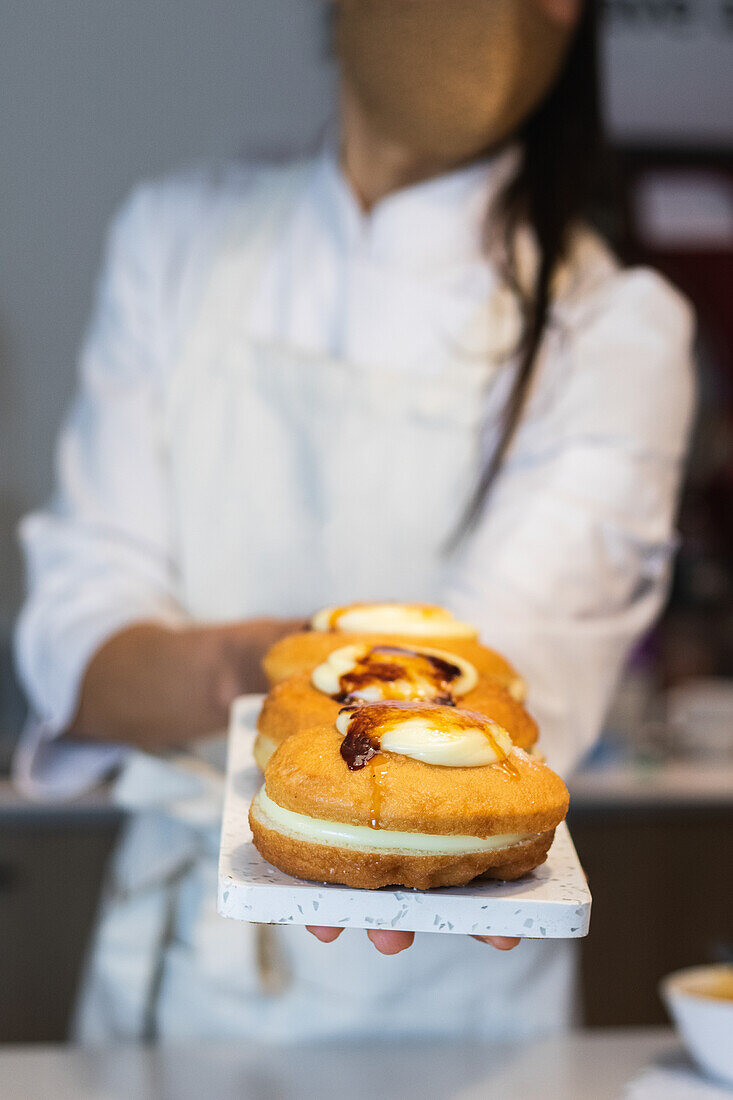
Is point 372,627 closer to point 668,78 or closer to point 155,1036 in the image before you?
point 155,1036

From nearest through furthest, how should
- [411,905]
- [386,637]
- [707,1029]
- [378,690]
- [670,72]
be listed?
[411,905] → [378,690] → [386,637] → [707,1029] → [670,72]

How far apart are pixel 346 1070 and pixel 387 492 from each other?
58 cm

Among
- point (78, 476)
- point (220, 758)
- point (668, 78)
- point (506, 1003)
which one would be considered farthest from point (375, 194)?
point (668, 78)

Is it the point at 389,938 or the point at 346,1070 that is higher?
the point at 389,938

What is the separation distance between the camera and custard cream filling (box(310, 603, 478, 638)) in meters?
0.85

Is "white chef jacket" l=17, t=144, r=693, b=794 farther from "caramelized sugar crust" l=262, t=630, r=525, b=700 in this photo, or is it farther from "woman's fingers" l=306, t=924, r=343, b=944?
"woman's fingers" l=306, t=924, r=343, b=944

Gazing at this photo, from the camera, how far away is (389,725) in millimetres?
671

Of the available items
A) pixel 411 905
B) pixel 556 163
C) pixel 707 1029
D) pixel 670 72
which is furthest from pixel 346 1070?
pixel 670 72

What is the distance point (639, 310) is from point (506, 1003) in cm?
76

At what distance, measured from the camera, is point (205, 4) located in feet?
7.67

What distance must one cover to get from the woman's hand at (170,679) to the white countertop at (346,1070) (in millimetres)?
304

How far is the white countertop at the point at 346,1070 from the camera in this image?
108 cm

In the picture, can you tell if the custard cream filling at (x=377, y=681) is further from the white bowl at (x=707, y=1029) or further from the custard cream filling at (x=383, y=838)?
the white bowl at (x=707, y=1029)

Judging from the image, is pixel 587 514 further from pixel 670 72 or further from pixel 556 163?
pixel 670 72
